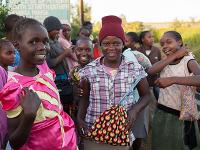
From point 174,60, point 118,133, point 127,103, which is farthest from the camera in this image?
point 174,60

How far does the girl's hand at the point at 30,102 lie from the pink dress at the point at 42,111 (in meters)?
0.06

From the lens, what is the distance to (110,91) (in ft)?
10.5

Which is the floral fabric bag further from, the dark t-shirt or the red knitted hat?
the dark t-shirt

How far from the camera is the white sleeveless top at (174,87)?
3914mm

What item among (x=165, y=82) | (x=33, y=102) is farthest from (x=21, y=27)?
A: (x=165, y=82)

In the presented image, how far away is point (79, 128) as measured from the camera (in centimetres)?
333

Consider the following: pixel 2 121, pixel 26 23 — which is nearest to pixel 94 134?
pixel 2 121

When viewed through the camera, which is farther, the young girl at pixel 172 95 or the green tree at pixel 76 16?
the green tree at pixel 76 16

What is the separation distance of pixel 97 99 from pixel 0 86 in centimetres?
102

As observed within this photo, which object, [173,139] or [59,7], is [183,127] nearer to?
[173,139]

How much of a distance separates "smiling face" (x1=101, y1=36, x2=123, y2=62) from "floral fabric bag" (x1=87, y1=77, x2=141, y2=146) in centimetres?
42

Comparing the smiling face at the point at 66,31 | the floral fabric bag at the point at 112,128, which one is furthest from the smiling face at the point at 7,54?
the smiling face at the point at 66,31

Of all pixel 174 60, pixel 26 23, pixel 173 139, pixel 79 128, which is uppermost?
pixel 26 23

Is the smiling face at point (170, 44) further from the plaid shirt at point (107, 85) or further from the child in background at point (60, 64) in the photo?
the child in background at point (60, 64)
